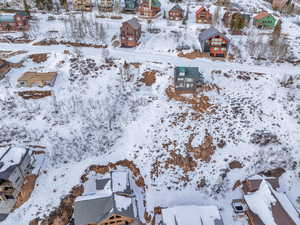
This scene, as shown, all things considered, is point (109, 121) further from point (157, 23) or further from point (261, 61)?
point (157, 23)

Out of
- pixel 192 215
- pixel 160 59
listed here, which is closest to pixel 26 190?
pixel 192 215

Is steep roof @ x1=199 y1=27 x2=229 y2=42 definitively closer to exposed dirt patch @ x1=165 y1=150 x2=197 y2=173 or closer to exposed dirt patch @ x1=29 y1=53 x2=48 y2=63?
exposed dirt patch @ x1=165 y1=150 x2=197 y2=173

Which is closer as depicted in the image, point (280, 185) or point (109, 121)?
point (280, 185)

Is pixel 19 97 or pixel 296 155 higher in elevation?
pixel 19 97

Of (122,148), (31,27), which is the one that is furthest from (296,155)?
(31,27)

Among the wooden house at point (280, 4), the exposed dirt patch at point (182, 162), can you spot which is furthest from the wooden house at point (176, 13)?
the exposed dirt patch at point (182, 162)

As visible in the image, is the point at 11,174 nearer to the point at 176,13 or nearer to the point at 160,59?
the point at 160,59
